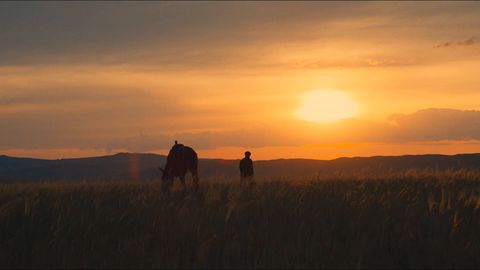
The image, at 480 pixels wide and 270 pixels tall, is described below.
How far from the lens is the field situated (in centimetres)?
774

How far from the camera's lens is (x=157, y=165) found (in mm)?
148625

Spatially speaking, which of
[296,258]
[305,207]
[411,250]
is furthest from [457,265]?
[305,207]

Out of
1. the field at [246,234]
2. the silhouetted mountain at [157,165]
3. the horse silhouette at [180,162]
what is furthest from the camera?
the silhouetted mountain at [157,165]

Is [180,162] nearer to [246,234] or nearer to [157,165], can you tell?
[246,234]

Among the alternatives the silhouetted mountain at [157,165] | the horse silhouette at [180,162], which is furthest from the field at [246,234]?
the silhouetted mountain at [157,165]

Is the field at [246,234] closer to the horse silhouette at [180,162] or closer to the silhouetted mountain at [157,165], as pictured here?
the horse silhouette at [180,162]

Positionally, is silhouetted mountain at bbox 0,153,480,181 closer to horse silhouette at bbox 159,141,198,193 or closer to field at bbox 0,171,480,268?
horse silhouette at bbox 159,141,198,193

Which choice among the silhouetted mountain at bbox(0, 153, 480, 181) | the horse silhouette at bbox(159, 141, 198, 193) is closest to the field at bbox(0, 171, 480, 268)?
the horse silhouette at bbox(159, 141, 198, 193)

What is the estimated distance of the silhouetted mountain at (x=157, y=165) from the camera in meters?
94.5

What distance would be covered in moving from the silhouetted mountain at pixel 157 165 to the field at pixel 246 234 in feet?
193

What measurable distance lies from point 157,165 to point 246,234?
465 ft

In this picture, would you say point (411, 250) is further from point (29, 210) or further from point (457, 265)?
point (29, 210)

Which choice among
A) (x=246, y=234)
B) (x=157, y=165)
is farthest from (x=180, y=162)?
(x=157, y=165)

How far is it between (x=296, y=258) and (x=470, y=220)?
3387 millimetres
